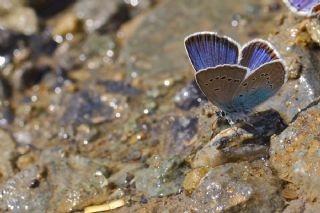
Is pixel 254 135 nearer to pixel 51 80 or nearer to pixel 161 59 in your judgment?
pixel 161 59

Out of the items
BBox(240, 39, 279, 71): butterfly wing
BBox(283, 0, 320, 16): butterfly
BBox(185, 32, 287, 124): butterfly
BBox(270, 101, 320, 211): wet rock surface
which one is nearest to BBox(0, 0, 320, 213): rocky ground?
BBox(270, 101, 320, 211): wet rock surface

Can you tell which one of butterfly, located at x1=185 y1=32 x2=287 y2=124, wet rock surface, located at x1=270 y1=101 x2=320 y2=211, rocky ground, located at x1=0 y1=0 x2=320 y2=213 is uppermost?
butterfly, located at x1=185 y1=32 x2=287 y2=124

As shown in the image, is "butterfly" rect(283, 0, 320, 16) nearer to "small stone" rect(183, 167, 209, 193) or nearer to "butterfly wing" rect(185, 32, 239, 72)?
"butterfly wing" rect(185, 32, 239, 72)

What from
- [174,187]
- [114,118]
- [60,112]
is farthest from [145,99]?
[174,187]

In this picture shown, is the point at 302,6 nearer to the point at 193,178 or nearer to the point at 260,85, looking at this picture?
the point at 260,85

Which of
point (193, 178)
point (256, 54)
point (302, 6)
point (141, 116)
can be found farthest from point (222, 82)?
point (141, 116)
